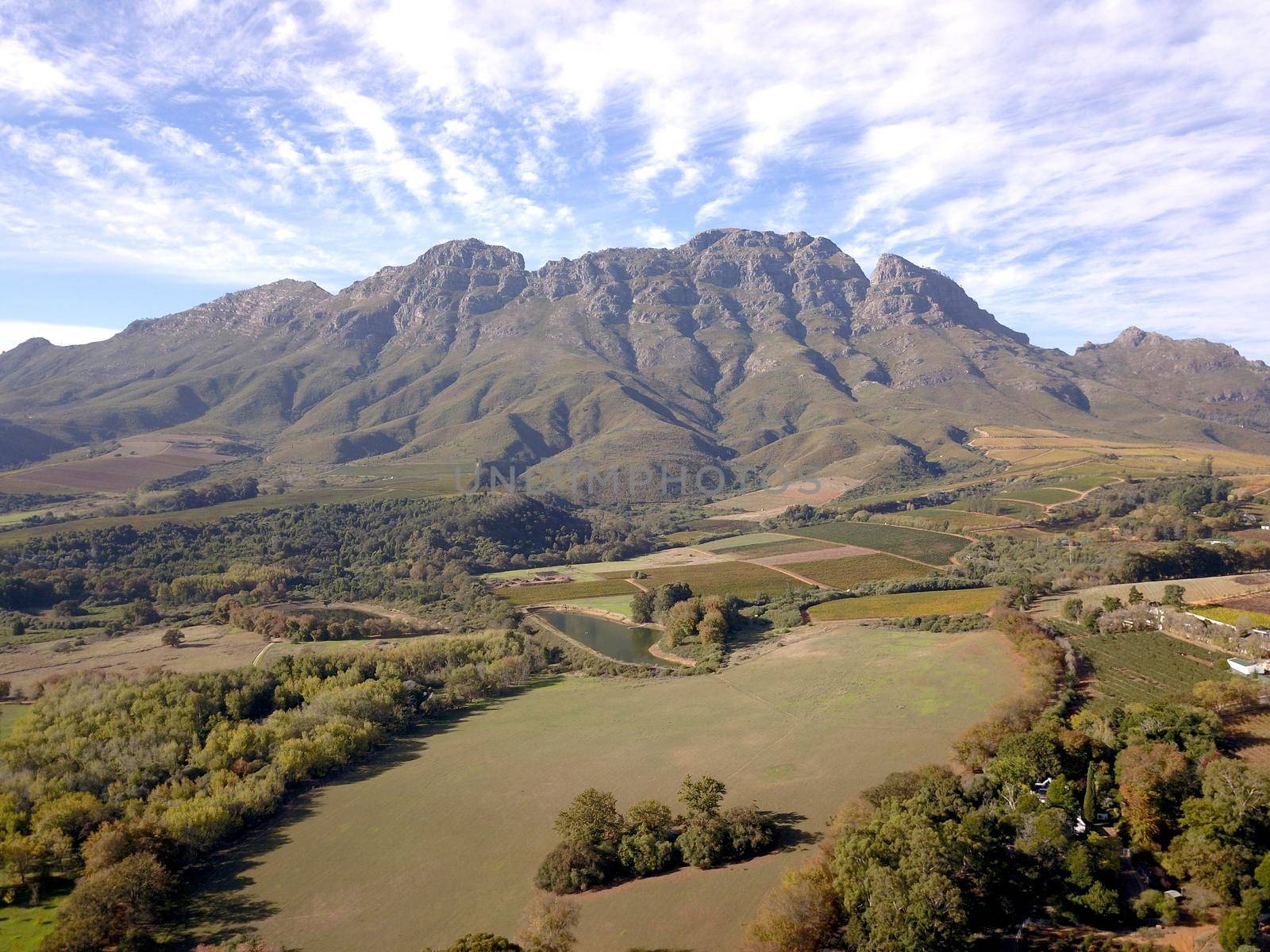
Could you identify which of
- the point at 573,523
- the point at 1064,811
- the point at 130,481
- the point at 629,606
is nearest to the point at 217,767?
the point at 1064,811

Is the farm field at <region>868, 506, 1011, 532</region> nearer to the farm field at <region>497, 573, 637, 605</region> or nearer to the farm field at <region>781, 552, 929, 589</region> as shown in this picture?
the farm field at <region>781, 552, 929, 589</region>

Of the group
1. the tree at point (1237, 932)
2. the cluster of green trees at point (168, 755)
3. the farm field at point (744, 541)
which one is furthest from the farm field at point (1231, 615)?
the farm field at point (744, 541)

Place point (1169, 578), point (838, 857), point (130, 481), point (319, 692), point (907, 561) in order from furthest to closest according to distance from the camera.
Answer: point (130, 481) → point (907, 561) → point (1169, 578) → point (319, 692) → point (838, 857)

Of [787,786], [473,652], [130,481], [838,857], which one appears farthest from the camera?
[130,481]

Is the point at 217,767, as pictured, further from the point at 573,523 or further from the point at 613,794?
the point at 573,523

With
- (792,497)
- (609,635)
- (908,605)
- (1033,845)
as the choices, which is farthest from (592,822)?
(792,497)

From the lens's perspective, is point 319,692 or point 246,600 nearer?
point 319,692

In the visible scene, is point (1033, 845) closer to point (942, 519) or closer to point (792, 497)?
point (942, 519)
